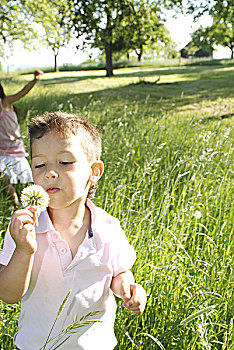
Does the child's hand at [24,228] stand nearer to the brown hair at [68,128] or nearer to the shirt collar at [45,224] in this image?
the shirt collar at [45,224]

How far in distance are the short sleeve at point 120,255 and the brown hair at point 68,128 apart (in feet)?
1.17

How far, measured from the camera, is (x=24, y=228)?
1.26m

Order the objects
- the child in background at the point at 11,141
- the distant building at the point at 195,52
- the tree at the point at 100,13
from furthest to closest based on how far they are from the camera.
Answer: the distant building at the point at 195,52, the tree at the point at 100,13, the child in background at the point at 11,141

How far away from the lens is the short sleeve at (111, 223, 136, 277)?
1.67 meters

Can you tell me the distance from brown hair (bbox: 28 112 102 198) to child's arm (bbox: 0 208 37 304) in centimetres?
42

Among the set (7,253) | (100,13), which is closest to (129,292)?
(7,253)

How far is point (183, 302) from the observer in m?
2.19

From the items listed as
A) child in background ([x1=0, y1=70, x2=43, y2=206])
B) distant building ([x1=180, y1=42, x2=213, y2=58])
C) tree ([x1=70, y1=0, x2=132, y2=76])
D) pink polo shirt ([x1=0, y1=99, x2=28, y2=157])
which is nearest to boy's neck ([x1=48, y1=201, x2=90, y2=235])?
child in background ([x1=0, y1=70, x2=43, y2=206])

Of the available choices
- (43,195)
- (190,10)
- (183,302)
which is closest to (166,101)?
(190,10)

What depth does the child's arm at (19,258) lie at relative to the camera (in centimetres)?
127

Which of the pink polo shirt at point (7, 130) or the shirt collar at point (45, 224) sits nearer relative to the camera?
the shirt collar at point (45, 224)

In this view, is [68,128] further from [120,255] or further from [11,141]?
[11,141]

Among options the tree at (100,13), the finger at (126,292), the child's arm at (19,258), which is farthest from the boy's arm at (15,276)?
the tree at (100,13)

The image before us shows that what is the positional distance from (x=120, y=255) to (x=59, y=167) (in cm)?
47
